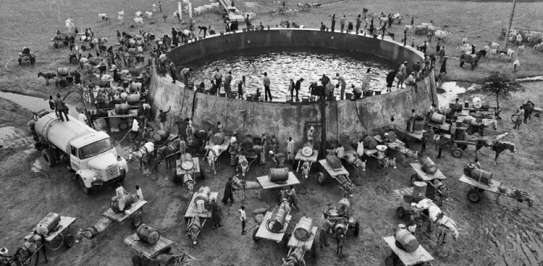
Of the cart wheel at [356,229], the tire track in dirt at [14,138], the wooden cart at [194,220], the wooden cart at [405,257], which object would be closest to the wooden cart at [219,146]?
the wooden cart at [194,220]

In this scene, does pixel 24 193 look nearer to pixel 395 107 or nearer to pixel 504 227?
pixel 395 107

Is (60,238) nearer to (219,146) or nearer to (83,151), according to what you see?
(83,151)

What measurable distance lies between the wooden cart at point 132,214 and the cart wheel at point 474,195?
16.3 metres

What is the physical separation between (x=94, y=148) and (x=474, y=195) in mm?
19953

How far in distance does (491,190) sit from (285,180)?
10.2m

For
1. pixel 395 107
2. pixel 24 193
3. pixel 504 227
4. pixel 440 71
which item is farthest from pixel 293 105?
pixel 440 71

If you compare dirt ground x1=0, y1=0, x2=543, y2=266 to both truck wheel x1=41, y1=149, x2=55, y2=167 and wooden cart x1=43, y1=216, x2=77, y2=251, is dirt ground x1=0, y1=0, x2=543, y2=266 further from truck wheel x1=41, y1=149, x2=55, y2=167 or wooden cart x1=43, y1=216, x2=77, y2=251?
truck wheel x1=41, y1=149, x2=55, y2=167

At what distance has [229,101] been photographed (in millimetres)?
25953

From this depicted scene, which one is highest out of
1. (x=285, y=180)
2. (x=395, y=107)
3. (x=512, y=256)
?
(x=395, y=107)

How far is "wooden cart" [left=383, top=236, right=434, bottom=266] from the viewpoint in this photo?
16036mm

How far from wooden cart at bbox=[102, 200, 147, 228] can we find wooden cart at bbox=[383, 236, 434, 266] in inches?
445

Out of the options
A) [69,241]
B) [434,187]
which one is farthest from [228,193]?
[434,187]

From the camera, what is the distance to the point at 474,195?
2111cm

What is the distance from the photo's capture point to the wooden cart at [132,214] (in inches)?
740
